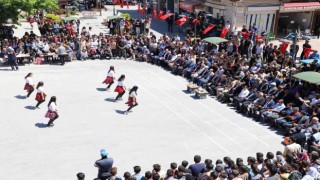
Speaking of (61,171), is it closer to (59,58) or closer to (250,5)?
(59,58)

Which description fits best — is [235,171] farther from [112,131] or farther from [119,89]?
[119,89]

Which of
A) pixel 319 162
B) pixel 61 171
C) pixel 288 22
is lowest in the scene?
pixel 61 171

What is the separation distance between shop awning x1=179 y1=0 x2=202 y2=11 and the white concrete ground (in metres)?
15.1

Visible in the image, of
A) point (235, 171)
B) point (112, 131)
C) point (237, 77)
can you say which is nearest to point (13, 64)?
point (112, 131)

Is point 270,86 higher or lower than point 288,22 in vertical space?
lower

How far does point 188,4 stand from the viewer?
126ft

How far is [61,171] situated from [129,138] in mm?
3488

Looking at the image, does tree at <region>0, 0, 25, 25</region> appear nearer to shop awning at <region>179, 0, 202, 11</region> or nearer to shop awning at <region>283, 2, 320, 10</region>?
shop awning at <region>179, 0, 202, 11</region>

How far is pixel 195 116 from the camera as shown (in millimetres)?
19641

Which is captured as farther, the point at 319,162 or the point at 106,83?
the point at 106,83

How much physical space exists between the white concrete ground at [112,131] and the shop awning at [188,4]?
49.6 feet

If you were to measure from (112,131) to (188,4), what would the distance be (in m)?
23.1

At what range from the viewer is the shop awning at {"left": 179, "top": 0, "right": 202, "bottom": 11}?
37.5 metres

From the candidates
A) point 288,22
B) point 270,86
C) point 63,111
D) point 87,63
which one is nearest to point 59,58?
point 87,63
